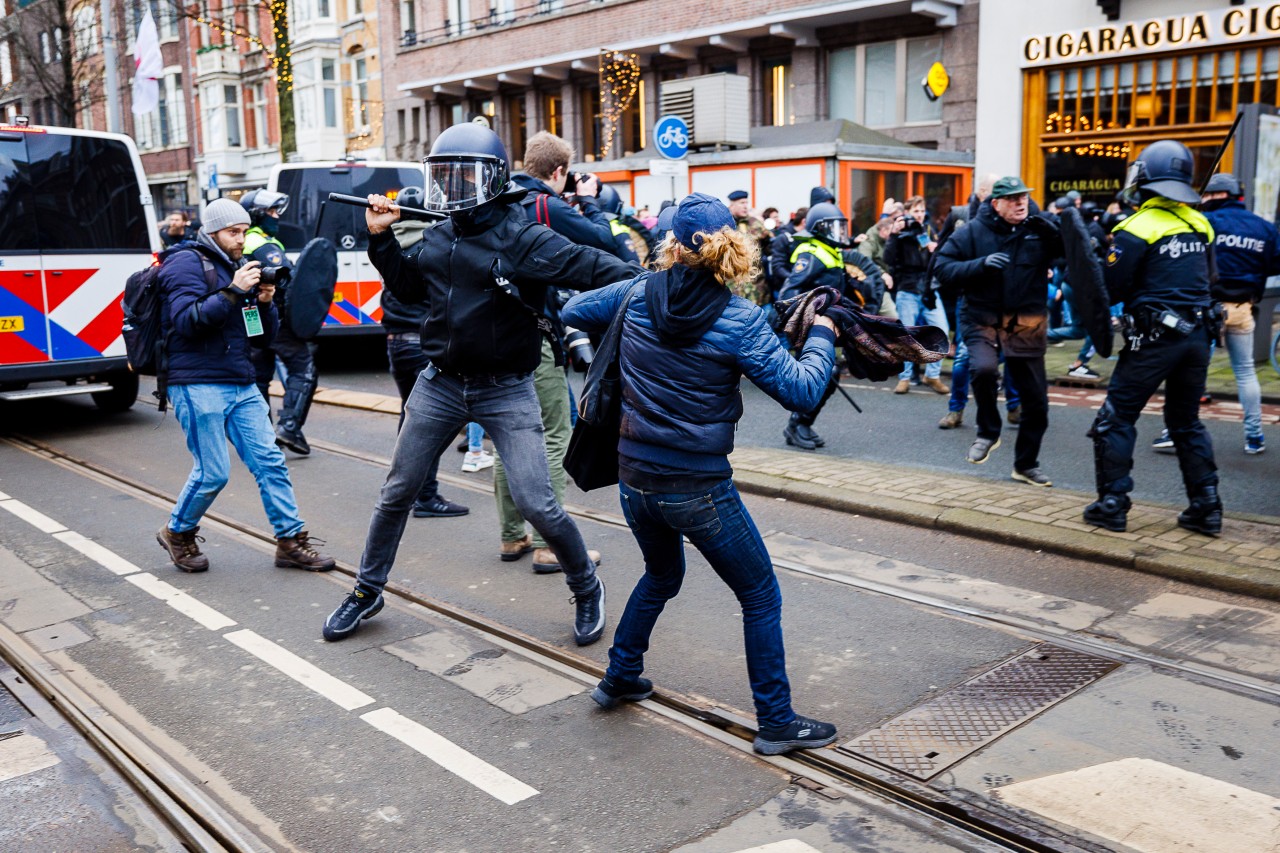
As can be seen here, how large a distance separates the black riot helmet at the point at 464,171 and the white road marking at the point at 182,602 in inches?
82.2

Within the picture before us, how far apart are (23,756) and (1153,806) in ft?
11.7

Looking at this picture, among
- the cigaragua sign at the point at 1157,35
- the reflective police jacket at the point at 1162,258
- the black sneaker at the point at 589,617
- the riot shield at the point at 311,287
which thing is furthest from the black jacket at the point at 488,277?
the cigaragua sign at the point at 1157,35

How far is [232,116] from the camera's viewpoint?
39594mm

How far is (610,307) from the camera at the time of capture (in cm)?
389

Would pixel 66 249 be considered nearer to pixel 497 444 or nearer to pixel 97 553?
pixel 97 553

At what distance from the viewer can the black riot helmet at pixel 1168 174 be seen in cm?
585

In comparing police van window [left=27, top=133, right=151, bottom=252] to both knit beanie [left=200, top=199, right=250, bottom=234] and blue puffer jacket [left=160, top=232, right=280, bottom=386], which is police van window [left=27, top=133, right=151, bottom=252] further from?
knit beanie [left=200, top=199, right=250, bottom=234]

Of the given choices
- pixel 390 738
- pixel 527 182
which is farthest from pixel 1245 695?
pixel 527 182

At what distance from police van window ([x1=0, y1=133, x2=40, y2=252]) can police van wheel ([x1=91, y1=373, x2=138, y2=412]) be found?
160 centimetres

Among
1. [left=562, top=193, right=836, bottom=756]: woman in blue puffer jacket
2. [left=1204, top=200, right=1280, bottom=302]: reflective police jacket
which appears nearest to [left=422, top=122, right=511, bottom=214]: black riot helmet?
[left=562, top=193, right=836, bottom=756]: woman in blue puffer jacket

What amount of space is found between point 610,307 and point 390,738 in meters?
1.61

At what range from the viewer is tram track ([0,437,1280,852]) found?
10.9 ft

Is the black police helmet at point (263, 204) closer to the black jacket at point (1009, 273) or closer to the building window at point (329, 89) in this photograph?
the black jacket at point (1009, 273)

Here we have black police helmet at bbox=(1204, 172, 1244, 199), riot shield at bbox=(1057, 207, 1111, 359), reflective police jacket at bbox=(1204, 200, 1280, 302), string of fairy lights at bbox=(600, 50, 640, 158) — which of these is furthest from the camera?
→ string of fairy lights at bbox=(600, 50, 640, 158)
